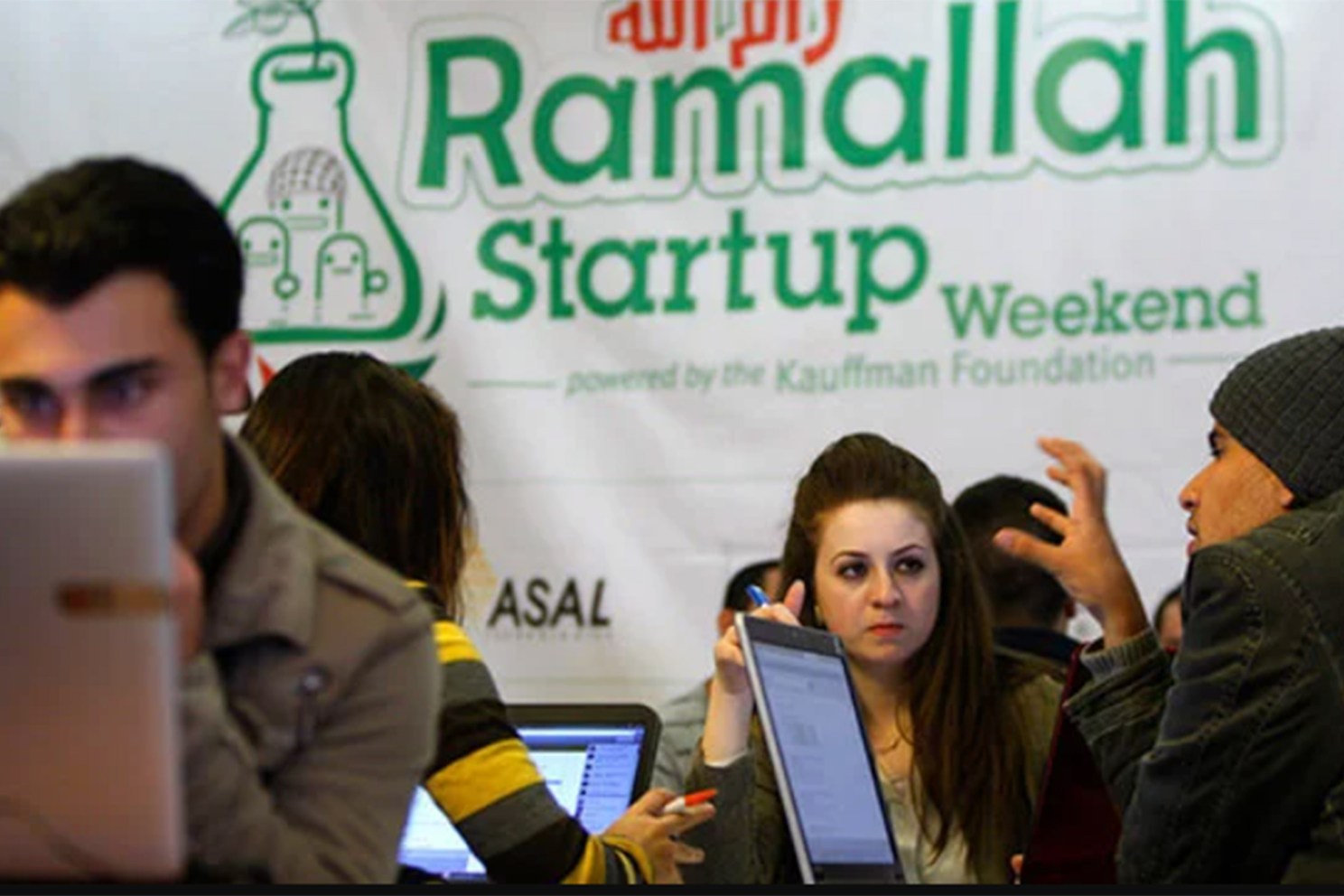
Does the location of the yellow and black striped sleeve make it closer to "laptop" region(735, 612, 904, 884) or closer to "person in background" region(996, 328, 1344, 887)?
"laptop" region(735, 612, 904, 884)

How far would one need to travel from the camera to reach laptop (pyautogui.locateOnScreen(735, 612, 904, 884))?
2377 millimetres

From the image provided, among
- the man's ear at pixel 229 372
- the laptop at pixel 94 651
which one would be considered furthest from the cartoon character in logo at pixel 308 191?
the laptop at pixel 94 651

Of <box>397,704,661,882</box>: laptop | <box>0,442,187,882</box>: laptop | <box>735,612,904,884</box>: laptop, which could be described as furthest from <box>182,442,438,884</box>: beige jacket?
<box>397,704,661,882</box>: laptop

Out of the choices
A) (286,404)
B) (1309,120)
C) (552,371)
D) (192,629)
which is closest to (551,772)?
(286,404)

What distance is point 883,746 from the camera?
2.93 m

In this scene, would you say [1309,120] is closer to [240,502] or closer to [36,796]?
[240,502]

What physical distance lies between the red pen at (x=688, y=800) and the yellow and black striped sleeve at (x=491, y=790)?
243mm

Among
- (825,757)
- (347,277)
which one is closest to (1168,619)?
(347,277)

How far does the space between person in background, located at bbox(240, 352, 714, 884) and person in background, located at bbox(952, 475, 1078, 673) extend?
1.38 metres

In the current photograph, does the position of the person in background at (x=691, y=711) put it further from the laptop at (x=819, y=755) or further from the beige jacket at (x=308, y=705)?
the beige jacket at (x=308, y=705)

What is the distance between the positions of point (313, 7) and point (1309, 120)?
1.92m

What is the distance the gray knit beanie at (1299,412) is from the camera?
234 centimetres

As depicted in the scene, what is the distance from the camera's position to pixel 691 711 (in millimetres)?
3863

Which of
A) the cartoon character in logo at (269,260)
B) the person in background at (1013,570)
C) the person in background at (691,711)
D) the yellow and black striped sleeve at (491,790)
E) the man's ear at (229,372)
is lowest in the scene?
the person in background at (691,711)
